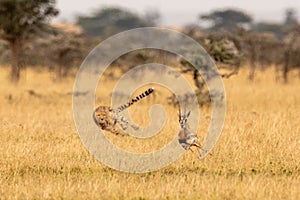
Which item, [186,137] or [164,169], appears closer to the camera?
[164,169]

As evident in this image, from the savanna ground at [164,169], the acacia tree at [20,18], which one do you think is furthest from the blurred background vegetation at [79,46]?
the savanna ground at [164,169]

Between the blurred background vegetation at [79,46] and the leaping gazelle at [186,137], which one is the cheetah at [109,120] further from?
the blurred background vegetation at [79,46]

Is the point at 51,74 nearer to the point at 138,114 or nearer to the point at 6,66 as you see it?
the point at 6,66

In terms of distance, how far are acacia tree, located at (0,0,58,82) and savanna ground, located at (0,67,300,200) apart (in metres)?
8.21

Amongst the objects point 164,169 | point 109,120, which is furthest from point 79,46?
point 164,169

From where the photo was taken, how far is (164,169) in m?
7.20

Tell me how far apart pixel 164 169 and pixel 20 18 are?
1404cm

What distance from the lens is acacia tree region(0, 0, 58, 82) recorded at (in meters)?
19.6

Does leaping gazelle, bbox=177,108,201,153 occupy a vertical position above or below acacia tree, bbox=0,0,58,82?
below

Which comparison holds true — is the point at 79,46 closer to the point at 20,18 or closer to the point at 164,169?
the point at 20,18

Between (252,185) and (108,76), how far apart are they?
64.8ft

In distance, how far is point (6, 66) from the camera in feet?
111

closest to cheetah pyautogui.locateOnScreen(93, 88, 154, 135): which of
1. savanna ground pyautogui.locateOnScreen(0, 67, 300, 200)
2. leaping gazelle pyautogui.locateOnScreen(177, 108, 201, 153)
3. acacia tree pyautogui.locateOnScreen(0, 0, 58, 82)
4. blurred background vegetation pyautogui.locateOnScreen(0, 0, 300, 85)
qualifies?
savanna ground pyautogui.locateOnScreen(0, 67, 300, 200)

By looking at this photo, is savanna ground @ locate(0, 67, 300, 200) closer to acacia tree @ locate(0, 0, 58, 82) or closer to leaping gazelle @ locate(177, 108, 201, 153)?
leaping gazelle @ locate(177, 108, 201, 153)
